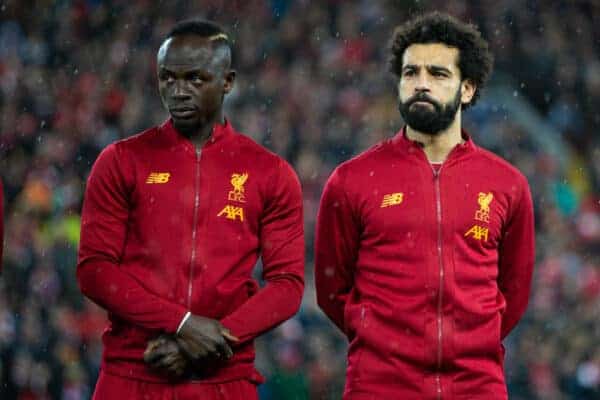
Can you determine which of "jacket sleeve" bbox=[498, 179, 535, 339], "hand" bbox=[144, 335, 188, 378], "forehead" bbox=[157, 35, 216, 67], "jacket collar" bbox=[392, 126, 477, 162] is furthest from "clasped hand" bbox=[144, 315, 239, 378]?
"jacket sleeve" bbox=[498, 179, 535, 339]

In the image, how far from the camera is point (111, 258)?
5398mm

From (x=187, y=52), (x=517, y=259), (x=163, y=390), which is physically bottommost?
(x=163, y=390)

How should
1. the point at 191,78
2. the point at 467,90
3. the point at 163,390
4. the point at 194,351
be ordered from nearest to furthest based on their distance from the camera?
the point at 194,351 → the point at 163,390 → the point at 191,78 → the point at 467,90

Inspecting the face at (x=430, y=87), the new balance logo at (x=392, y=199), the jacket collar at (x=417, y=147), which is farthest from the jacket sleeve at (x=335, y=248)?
the face at (x=430, y=87)

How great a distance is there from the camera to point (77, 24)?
14867 millimetres

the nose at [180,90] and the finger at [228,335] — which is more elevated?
the nose at [180,90]

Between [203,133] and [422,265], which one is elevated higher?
[203,133]

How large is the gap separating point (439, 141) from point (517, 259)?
0.54 metres

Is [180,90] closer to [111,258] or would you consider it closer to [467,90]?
[111,258]

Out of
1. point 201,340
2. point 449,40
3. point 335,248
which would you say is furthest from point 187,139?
point 449,40

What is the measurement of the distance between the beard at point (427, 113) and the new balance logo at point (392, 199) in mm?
267

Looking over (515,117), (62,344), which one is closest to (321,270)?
(62,344)

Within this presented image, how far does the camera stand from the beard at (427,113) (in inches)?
221

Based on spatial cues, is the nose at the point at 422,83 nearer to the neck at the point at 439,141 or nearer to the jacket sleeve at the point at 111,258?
the neck at the point at 439,141
